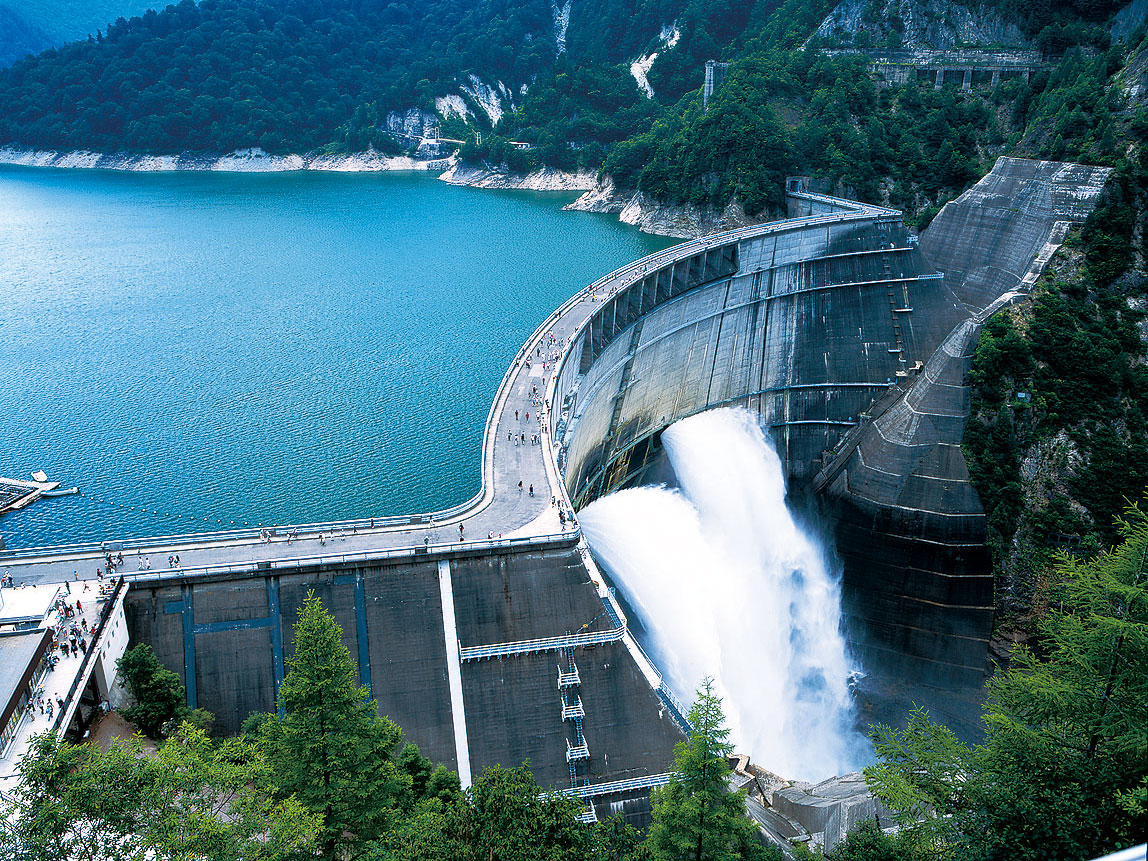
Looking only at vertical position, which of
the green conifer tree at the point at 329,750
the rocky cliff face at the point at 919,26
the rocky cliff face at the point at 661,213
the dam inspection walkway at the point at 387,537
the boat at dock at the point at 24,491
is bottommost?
the green conifer tree at the point at 329,750

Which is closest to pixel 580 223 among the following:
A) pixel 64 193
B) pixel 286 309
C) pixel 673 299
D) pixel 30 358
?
pixel 286 309

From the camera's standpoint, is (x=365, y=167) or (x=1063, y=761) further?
(x=365, y=167)

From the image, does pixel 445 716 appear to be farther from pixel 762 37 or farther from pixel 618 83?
pixel 618 83

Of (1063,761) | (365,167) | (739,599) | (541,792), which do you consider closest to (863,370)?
(739,599)

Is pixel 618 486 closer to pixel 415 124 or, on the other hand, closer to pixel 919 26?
pixel 919 26

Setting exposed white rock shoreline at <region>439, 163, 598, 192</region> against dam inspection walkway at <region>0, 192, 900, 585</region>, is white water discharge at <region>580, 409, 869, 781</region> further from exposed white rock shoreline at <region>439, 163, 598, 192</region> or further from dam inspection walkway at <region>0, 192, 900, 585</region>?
exposed white rock shoreline at <region>439, 163, 598, 192</region>

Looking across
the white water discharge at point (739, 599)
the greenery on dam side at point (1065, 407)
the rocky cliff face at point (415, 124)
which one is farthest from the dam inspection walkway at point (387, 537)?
the rocky cliff face at point (415, 124)

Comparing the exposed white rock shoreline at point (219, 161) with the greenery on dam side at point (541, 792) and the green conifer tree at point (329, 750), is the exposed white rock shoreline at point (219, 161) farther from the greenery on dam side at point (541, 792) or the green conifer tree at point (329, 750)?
the greenery on dam side at point (541, 792)
